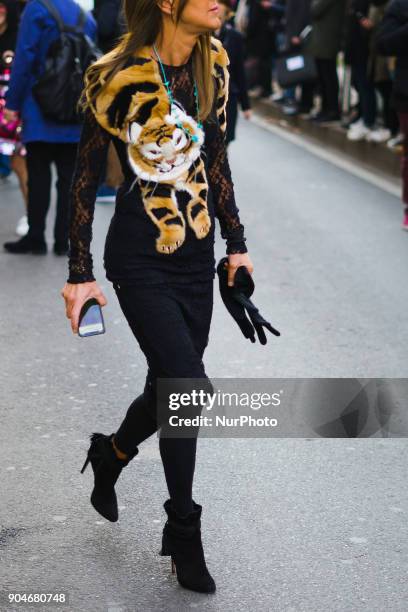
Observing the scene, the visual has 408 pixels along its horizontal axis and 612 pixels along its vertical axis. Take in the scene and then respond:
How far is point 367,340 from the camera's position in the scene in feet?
23.7

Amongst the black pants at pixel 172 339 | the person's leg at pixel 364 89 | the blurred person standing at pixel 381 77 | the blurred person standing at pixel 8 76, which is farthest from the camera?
the person's leg at pixel 364 89

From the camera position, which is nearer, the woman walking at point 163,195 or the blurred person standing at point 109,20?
the woman walking at point 163,195

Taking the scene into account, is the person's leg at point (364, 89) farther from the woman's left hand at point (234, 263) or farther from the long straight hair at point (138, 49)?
the long straight hair at point (138, 49)

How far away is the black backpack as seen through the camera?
28.2 feet

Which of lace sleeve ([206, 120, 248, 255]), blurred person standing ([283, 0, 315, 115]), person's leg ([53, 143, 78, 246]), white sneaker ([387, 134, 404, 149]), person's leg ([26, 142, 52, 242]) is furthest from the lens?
blurred person standing ([283, 0, 315, 115])

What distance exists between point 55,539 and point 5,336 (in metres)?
2.89

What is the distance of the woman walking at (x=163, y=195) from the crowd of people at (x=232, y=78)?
15.2 feet

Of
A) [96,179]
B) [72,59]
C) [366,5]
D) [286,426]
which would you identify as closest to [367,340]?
[286,426]

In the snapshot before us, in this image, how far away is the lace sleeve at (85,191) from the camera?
4.08m

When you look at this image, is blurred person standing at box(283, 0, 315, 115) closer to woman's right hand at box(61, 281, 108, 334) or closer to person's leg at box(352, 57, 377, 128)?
person's leg at box(352, 57, 377, 128)

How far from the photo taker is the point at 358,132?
14.7m

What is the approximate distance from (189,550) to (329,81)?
12.1m

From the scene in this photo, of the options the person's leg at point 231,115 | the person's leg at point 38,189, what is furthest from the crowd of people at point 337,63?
the person's leg at point 38,189

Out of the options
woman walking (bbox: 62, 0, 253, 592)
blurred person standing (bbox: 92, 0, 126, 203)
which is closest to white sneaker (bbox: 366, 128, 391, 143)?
blurred person standing (bbox: 92, 0, 126, 203)
